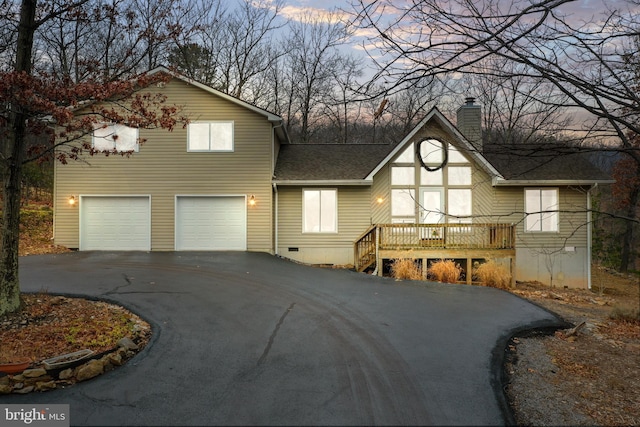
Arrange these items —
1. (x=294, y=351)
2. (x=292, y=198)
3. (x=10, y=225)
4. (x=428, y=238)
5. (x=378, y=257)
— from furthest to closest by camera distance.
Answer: (x=292, y=198) < (x=428, y=238) < (x=378, y=257) < (x=10, y=225) < (x=294, y=351)

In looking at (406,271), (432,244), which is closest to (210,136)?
(406,271)

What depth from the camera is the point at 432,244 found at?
1315 centimetres

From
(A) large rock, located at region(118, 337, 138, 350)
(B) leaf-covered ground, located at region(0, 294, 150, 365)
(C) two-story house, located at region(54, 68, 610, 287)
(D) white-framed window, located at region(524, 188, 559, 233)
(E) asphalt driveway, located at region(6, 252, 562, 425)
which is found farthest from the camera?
(D) white-framed window, located at region(524, 188, 559, 233)

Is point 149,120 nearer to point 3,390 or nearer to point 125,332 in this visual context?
point 125,332

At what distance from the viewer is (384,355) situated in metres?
5.23

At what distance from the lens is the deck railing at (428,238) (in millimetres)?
12922

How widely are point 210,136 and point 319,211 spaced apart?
4.93 metres

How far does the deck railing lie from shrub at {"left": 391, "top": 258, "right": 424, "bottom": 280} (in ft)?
2.02

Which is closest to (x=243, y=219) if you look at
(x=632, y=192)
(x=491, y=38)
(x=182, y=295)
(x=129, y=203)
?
Result: (x=129, y=203)

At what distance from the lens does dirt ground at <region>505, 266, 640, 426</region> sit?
419 cm

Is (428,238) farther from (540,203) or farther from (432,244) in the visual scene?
(540,203)

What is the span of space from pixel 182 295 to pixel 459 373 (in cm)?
552

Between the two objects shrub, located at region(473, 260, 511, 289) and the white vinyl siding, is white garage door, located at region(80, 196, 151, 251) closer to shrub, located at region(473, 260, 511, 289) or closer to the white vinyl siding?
the white vinyl siding

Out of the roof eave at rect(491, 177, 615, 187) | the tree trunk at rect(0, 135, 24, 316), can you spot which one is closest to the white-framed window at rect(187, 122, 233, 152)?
the tree trunk at rect(0, 135, 24, 316)
